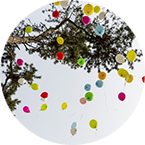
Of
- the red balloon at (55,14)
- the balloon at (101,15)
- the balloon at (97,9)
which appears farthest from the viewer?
the red balloon at (55,14)

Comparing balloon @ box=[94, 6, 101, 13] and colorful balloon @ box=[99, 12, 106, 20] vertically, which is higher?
balloon @ box=[94, 6, 101, 13]

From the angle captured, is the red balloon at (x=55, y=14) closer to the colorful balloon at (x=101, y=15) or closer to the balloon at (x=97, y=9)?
the balloon at (x=97, y=9)

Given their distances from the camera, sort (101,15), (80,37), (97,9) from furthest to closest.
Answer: (80,37) < (101,15) < (97,9)

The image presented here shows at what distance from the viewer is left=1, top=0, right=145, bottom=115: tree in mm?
3855

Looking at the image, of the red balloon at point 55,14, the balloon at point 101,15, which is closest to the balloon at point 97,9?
the balloon at point 101,15

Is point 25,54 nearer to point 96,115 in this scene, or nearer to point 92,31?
point 92,31

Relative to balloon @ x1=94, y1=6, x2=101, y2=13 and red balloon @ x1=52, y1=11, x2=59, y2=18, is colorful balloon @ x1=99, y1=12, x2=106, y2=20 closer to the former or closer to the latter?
balloon @ x1=94, y1=6, x2=101, y2=13

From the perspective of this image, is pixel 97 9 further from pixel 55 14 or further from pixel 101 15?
pixel 55 14

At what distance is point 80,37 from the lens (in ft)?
13.0

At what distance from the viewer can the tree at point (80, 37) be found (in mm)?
3855

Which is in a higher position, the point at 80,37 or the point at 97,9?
the point at 97,9

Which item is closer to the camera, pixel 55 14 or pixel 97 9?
pixel 97 9

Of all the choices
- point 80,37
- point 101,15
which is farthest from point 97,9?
point 80,37

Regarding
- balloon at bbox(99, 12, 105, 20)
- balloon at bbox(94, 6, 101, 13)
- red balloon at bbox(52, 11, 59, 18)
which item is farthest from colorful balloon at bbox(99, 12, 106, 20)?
red balloon at bbox(52, 11, 59, 18)
